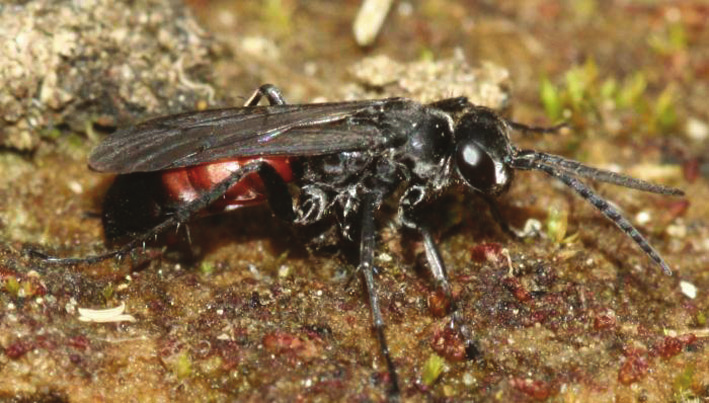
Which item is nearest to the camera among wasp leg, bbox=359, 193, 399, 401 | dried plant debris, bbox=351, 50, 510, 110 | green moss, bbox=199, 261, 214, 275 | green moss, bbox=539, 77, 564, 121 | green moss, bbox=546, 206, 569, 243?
wasp leg, bbox=359, 193, 399, 401

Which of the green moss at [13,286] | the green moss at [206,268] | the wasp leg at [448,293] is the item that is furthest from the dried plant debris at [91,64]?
the wasp leg at [448,293]

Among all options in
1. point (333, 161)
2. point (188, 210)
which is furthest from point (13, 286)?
point (333, 161)

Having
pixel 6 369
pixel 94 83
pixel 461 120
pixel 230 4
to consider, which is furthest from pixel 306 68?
pixel 6 369

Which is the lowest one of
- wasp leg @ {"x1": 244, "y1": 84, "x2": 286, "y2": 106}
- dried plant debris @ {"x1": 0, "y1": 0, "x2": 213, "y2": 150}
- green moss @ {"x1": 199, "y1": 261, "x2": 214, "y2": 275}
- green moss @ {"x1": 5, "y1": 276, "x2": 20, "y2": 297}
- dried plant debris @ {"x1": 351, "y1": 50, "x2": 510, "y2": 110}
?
green moss @ {"x1": 199, "y1": 261, "x2": 214, "y2": 275}

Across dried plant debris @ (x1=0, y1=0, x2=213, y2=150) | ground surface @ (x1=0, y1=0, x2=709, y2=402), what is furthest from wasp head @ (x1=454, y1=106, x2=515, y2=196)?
dried plant debris @ (x1=0, y1=0, x2=213, y2=150)

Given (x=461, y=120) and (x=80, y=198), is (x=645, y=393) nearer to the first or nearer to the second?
(x=461, y=120)

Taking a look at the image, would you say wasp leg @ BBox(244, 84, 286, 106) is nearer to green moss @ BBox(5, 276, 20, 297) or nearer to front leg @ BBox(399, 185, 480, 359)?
front leg @ BBox(399, 185, 480, 359)

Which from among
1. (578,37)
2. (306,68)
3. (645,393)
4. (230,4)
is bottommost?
(645,393)

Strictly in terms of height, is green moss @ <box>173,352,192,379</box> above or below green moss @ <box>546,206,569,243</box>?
above
